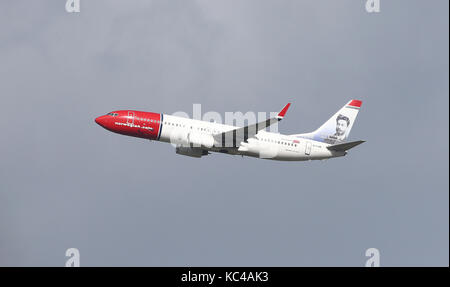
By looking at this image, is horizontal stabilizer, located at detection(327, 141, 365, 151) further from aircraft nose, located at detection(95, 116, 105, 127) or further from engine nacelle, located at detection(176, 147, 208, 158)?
aircraft nose, located at detection(95, 116, 105, 127)

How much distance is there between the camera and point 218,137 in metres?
92.3

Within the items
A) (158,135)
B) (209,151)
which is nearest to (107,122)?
(158,135)

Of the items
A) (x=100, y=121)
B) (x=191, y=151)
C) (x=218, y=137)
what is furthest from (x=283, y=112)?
(x=100, y=121)

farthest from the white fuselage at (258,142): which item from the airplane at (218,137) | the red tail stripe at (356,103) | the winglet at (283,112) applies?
the red tail stripe at (356,103)

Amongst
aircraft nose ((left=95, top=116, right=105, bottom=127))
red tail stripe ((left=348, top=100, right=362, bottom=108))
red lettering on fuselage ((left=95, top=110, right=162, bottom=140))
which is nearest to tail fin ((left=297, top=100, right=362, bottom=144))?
red tail stripe ((left=348, top=100, right=362, bottom=108))

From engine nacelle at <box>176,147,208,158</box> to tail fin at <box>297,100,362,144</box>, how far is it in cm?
1423

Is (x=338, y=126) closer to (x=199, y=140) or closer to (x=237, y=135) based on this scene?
(x=237, y=135)
